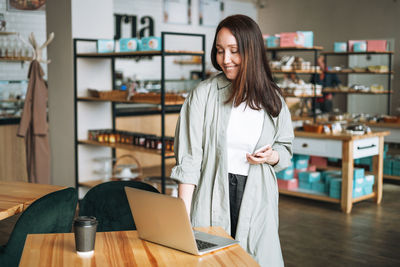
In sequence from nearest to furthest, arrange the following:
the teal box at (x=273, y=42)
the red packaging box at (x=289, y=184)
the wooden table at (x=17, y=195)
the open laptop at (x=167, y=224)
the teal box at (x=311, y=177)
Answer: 1. the open laptop at (x=167, y=224)
2. the wooden table at (x=17, y=195)
3. the teal box at (x=311, y=177)
4. the red packaging box at (x=289, y=184)
5. the teal box at (x=273, y=42)

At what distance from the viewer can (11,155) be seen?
6316 millimetres

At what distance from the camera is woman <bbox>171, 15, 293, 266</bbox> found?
208cm

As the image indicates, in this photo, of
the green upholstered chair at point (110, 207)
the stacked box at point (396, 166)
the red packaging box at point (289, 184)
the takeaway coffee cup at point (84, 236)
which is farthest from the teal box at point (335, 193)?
the takeaway coffee cup at point (84, 236)

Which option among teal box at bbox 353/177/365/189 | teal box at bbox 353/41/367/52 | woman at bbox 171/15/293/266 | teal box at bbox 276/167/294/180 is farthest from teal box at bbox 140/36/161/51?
teal box at bbox 353/41/367/52

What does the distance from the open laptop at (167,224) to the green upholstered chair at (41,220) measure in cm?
71

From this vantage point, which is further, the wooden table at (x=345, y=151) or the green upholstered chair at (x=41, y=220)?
the wooden table at (x=345, y=151)

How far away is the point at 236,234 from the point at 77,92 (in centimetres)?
390

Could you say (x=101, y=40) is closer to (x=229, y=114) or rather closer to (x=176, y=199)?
(x=229, y=114)

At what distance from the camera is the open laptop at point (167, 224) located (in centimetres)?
172

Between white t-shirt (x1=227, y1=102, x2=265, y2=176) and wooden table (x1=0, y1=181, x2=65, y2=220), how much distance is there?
118cm

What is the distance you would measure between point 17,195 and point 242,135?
4.73ft

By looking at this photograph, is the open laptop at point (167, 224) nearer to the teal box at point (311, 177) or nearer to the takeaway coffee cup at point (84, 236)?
the takeaway coffee cup at point (84, 236)

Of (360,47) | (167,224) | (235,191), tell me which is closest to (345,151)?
(360,47)

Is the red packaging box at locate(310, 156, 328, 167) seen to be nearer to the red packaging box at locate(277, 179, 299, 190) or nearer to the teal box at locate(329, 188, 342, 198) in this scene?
the red packaging box at locate(277, 179, 299, 190)
